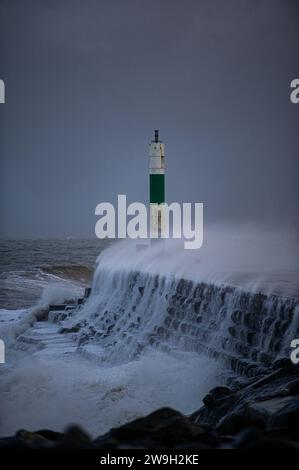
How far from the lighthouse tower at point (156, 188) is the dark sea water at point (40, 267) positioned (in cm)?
469

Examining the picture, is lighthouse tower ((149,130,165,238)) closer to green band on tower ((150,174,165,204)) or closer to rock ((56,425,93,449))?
green band on tower ((150,174,165,204))

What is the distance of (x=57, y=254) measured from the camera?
42.2 m

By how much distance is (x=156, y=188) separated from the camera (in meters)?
19.5

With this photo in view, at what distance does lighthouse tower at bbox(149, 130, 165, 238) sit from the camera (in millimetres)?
19156

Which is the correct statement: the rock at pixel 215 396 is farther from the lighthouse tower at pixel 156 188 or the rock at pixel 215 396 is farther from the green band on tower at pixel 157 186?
the green band on tower at pixel 157 186

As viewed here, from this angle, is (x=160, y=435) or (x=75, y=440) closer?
(x=75, y=440)

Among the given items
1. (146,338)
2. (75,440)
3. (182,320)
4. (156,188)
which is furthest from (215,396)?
(156,188)

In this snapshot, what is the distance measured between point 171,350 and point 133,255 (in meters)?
8.56

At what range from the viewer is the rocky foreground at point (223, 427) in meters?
4.98

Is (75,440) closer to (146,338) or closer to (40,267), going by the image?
(146,338)

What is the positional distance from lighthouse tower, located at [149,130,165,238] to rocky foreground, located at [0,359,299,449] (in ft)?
37.4

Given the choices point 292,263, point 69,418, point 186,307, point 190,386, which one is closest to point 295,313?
point 190,386

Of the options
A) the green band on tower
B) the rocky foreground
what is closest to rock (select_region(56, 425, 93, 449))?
the rocky foreground

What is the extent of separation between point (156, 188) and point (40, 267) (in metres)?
16.1
